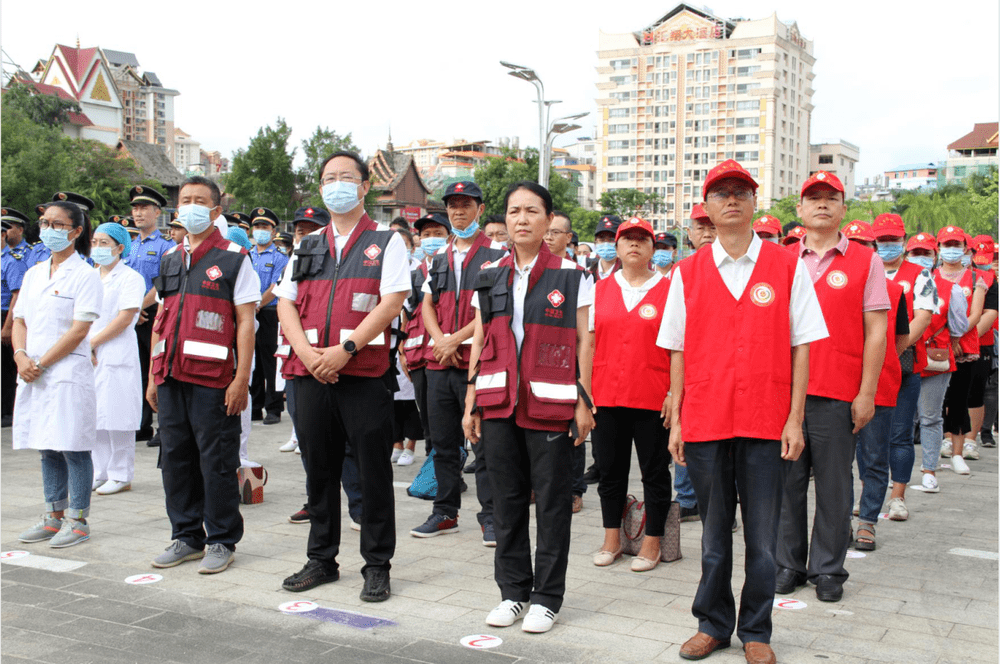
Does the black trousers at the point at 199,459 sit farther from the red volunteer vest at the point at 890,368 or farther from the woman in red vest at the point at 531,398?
the red volunteer vest at the point at 890,368

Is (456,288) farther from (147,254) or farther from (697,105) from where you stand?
(697,105)

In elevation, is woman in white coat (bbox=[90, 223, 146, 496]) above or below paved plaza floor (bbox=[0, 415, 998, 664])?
above

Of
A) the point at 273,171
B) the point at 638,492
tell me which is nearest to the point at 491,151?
the point at 273,171

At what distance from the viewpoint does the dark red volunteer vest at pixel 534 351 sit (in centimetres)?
472

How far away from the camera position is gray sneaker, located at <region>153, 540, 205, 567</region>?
222 inches

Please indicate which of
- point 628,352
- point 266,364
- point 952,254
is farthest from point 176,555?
point 952,254

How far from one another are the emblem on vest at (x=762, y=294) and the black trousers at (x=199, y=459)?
10.7ft

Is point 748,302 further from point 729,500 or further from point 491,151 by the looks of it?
point 491,151

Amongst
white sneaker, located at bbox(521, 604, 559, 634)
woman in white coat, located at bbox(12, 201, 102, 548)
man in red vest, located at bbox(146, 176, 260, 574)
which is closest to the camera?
white sneaker, located at bbox(521, 604, 559, 634)

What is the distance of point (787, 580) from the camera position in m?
5.34

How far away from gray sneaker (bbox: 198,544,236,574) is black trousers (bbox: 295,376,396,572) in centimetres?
70

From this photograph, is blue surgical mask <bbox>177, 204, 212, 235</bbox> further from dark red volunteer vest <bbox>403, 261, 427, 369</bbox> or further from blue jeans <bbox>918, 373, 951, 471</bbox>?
blue jeans <bbox>918, 373, 951, 471</bbox>

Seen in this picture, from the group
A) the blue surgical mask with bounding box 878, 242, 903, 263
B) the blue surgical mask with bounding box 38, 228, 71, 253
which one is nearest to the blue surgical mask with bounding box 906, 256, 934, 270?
the blue surgical mask with bounding box 878, 242, 903, 263

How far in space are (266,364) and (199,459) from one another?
6.18 meters
